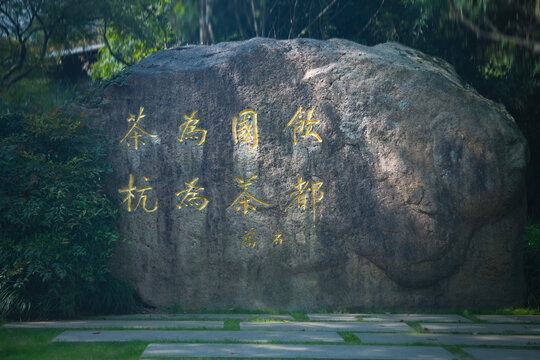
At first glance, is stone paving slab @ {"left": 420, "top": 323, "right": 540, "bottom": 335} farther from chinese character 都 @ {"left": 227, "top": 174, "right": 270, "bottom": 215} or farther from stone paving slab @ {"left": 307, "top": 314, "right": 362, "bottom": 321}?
chinese character 都 @ {"left": 227, "top": 174, "right": 270, "bottom": 215}

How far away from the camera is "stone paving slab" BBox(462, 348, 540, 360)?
13.0 ft

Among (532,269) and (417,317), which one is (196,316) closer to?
(417,317)

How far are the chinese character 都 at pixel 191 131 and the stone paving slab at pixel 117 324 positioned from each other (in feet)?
6.73

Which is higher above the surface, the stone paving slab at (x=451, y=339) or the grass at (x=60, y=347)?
the grass at (x=60, y=347)

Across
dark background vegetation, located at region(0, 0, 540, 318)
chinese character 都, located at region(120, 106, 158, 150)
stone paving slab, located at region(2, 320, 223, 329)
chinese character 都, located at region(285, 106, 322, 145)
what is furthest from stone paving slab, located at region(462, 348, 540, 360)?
chinese character 都, located at region(120, 106, 158, 150)

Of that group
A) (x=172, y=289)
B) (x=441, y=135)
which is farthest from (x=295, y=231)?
(x=441, y=135)

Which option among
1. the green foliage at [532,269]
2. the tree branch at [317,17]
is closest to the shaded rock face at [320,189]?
the green foliage at [532,269]

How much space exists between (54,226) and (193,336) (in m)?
1.93

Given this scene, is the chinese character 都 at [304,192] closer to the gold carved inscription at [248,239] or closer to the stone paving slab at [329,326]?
the gold carved inscription at [248,239]

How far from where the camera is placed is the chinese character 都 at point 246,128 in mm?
5930

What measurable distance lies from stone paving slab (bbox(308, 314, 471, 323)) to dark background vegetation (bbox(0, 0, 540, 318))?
1238 mm

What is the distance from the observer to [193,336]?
176 inches

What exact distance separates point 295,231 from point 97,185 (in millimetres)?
2259

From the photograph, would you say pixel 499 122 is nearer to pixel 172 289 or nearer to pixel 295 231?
pixel 295 231
